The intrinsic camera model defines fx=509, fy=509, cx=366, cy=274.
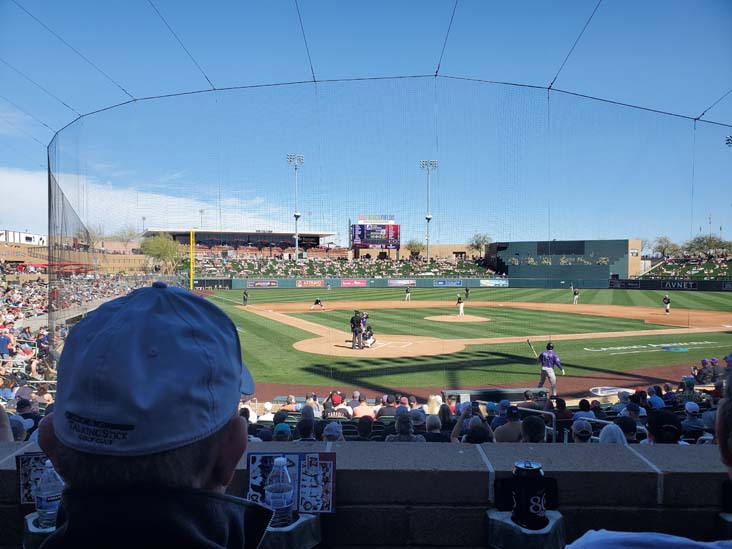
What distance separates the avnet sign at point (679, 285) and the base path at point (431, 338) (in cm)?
1849

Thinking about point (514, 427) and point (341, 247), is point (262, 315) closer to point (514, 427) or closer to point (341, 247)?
point (514, 427)

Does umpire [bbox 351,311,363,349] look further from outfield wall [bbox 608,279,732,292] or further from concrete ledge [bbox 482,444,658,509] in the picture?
outfield wall [bbox 608,279,732,292]

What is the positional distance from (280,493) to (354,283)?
53.5m

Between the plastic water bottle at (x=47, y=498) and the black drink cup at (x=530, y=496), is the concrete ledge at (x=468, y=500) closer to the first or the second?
the black drink cup at (x=530, y=496)

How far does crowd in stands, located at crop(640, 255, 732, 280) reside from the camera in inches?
2088

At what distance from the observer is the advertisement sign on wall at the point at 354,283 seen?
2185 inches

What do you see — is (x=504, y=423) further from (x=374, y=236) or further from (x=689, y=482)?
(x=374, y=236)

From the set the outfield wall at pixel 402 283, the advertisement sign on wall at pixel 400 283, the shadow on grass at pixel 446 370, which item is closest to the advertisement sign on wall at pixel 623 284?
the outfield wall at pixel 402 283

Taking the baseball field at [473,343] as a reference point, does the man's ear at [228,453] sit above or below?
above

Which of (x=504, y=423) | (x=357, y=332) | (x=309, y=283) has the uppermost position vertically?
(x=309, y=283)

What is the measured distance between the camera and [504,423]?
7.29m

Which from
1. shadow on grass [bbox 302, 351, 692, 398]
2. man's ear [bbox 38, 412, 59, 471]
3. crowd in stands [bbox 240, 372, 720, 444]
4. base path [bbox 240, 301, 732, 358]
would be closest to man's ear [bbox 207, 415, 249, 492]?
man's ear [bbox 38, 412, 59, 471]

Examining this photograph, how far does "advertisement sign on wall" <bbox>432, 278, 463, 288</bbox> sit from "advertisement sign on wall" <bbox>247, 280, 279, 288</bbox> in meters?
17.7

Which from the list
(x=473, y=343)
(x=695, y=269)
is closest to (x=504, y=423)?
(x=473, y=343)
